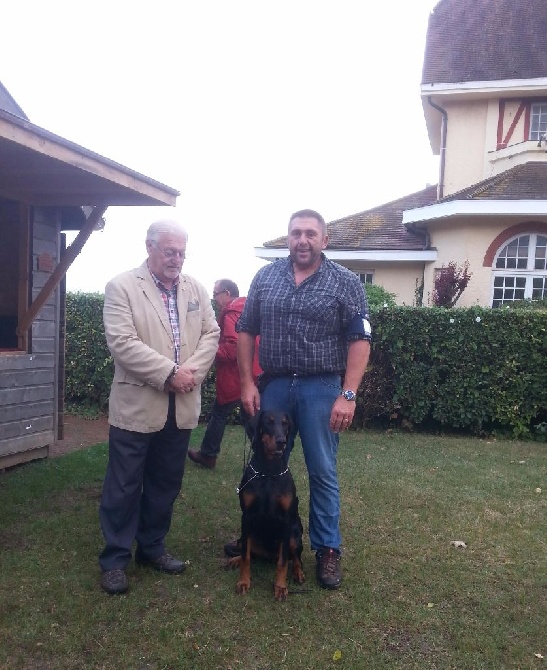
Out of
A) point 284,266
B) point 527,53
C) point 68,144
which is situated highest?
point 527,53

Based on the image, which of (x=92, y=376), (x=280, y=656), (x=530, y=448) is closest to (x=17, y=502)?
(x=280, y=656)

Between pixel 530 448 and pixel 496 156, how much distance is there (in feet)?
33.9

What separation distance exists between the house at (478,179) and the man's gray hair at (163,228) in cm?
1127

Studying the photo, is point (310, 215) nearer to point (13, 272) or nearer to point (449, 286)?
point (13, 272)

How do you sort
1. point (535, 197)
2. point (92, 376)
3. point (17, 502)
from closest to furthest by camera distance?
point (17, 502) < point (92, 376) < point (535, 197)

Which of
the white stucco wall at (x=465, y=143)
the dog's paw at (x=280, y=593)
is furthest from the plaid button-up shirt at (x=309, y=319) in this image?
the white stucco wall at (x=465, y=143)

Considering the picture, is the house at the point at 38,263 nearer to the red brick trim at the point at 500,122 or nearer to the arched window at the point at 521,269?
the arched window at the point at 521,269

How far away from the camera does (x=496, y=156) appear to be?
52.9ft

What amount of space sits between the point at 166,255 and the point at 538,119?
15.2 m

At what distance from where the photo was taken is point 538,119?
52.5ft

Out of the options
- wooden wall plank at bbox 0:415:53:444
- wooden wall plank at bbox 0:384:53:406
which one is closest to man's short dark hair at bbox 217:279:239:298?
wooden wall plank at bbox 0:384:53:406

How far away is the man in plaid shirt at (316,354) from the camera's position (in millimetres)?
3779

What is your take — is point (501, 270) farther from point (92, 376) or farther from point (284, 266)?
point (284, 266)

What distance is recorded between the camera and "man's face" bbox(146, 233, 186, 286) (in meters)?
3.65
